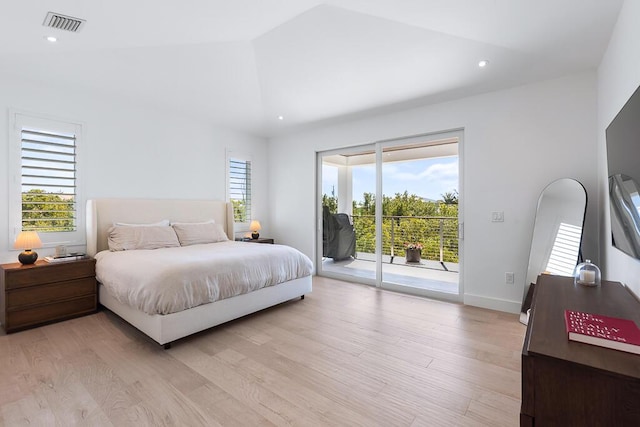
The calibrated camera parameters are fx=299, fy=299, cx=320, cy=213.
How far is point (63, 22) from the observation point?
96.0 inches

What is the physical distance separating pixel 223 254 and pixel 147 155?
2189 millimetres

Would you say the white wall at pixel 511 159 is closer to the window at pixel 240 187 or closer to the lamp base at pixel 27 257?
the window at pixel 240 187

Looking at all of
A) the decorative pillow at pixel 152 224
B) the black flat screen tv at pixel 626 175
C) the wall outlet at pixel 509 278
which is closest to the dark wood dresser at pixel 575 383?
the black flat screen tv at pixel 626 175

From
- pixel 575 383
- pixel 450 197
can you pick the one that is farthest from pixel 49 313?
pixel 450 197

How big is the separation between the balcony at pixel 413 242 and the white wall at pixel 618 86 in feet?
5.06

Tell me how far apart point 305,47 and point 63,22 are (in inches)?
80.0

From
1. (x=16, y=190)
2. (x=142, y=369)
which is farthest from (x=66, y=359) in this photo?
(x=16, y=190)

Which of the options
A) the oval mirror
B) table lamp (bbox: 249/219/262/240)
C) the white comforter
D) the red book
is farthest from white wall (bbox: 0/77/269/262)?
the red book

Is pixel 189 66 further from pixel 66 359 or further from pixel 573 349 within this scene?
pixel 573 349

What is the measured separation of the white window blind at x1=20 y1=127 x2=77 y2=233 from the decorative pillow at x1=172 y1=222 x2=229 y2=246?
3.88 ft

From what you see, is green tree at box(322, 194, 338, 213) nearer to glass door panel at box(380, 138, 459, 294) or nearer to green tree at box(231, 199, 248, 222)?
glass door panel at box(380, 138, 459, 294)

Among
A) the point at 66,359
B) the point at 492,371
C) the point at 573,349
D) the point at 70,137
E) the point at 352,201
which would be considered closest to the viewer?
the point at 573,349

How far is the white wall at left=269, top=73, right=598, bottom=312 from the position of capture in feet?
9.91

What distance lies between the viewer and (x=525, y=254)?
335cm
